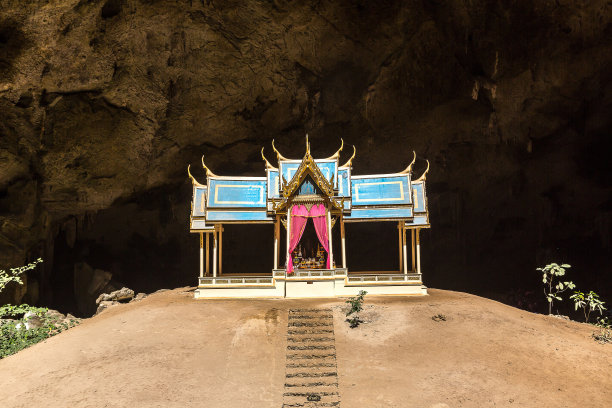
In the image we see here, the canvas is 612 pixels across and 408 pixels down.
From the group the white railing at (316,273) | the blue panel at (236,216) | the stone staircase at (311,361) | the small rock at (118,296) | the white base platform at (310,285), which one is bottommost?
the stone staircase at (311,361)

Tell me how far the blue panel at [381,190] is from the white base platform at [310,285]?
3.41 m

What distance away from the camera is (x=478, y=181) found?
90.9ft

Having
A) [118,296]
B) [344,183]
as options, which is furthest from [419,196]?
[118,296]

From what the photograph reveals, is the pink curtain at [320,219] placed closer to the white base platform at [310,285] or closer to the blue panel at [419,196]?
the white base platform at [310,285]

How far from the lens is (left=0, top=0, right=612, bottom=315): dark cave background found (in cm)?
2081

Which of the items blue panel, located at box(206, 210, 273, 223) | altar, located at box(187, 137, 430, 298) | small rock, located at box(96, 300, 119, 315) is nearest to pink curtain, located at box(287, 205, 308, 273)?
altar, located at box(187, 137, 430, 298)

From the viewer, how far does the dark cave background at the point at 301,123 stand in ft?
68.3

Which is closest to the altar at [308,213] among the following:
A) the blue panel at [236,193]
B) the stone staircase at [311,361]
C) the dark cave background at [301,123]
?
the blue panel at [236,193]

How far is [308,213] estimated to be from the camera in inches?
772

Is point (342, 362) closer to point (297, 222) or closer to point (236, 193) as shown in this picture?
point (297, 222)

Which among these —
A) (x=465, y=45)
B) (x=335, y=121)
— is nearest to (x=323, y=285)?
(x=335, y=121)

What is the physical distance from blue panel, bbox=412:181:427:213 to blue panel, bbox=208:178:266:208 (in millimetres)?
6805

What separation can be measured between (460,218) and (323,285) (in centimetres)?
1335

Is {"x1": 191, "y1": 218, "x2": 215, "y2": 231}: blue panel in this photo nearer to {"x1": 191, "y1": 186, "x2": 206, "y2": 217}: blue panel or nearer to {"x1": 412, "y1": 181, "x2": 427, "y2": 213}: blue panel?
{"x1": 191, "y1": 186, "x2": 206, "y2": 217}: blue panel
